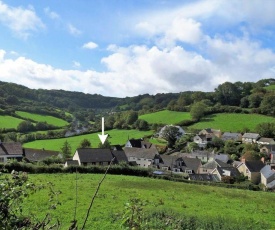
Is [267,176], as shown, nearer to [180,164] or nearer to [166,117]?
[180,164]

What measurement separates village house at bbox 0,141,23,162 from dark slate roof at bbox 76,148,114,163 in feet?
37.1

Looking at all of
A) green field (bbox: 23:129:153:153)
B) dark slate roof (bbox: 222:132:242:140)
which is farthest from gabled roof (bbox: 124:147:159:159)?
dark slate roof (bbox: 222:132:242:140)

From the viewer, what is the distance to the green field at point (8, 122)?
302ft

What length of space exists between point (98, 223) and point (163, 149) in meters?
67.4

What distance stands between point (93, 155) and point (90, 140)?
33598 millimetres

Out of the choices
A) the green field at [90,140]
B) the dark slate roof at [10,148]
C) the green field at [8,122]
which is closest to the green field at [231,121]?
the green field at [90,140]

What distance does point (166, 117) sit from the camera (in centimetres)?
10988

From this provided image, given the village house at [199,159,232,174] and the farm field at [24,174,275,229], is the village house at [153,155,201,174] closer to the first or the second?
the village house at [199,159,232,174]

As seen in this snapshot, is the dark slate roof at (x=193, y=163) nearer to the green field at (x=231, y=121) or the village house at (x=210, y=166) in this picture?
the village house at (x=210, y=166)

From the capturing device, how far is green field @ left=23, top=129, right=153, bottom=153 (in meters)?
79.8

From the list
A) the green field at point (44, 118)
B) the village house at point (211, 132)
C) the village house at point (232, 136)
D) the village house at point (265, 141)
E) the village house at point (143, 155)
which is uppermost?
A: the green field at point (44, 118)

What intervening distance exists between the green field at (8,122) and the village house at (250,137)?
6391 cm

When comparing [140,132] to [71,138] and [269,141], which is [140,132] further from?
[269,141]

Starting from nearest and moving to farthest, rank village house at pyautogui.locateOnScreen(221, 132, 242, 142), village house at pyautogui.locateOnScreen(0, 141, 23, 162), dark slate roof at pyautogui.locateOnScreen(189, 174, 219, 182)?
1. dark slate roof at pyautogui.locateOnScreen(189, 174, 219, 182)
2. village house at pyautogui.locateOnScreen(0, 141, 23, 162)
3. village house at pyautogui.locateOnScreen(221, 132, 242, 142)
